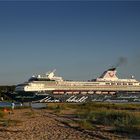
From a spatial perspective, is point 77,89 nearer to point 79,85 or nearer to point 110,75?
point 79,85

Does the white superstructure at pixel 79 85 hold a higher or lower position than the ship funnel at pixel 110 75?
lower

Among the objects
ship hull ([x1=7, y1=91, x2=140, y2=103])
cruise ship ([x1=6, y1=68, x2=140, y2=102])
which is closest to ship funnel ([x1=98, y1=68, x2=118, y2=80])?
cruise ship ([x1=6, y1=68, x2=140, y2=102])

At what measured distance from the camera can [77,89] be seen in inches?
4063

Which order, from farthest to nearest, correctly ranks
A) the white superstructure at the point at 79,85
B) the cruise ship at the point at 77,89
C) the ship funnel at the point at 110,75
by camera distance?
the ship funnel at the point at 110,75
the white superstructure at the point at 79,85
the cruise ship at the point at 77,89

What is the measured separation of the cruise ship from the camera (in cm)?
8975

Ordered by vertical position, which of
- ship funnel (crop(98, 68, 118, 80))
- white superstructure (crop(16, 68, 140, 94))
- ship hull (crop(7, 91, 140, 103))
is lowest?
ship hull (crop(7, 91, 140, 103))

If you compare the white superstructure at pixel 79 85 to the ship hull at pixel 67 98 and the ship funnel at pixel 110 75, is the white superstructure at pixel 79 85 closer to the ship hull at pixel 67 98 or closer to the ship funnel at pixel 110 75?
the ship funnel at pixel 110 75

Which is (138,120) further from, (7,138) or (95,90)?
(95,90)

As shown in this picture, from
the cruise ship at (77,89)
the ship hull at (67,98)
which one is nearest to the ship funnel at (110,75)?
the cruise ship at (77,89)

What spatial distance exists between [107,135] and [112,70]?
9784 centimetres

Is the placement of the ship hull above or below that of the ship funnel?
below

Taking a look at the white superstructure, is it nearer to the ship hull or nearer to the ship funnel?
the ship funnel

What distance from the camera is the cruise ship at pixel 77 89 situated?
89.8 metres

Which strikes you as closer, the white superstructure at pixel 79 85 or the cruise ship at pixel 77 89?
the cruise ship at pixel 77 89
